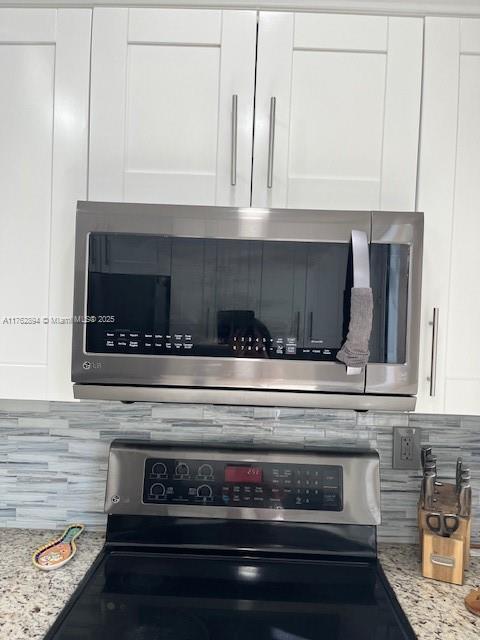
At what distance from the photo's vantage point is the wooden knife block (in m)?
1.18

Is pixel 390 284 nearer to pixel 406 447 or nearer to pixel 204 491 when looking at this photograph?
pixel 406 447

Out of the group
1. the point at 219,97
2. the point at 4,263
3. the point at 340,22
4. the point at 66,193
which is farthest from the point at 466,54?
the point at 4,263

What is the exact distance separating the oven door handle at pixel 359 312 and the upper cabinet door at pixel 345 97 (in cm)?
15

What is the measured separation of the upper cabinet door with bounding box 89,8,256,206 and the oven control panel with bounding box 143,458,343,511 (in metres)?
0.68

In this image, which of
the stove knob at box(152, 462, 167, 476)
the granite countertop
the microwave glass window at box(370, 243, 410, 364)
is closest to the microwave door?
the microwave glass window at box(370, 243, 410, 364)

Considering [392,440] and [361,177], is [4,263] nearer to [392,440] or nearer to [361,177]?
[361,177]

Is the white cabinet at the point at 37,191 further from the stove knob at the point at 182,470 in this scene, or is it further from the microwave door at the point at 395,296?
the microwave door at the point at 395,296

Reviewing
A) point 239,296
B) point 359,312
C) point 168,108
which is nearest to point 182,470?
point 239,296

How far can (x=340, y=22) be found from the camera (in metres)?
1.10

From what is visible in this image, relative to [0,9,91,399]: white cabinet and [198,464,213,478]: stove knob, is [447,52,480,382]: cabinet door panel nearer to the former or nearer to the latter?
[198,464,213,478]: stove knob

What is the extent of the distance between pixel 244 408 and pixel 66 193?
2.42 feet

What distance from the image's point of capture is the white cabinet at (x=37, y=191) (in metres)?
1.12

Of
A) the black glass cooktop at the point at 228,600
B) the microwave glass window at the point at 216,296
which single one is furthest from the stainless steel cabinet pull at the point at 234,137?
the black glass cooktop at the point at 228,600

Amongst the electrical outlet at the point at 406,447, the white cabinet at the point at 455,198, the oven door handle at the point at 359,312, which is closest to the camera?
the oven door handle at the point at 359,312
